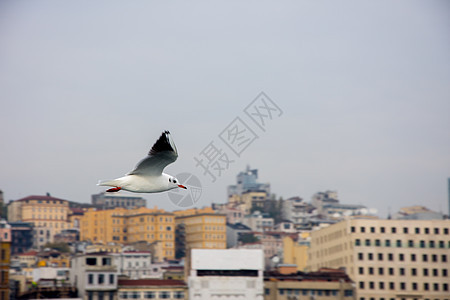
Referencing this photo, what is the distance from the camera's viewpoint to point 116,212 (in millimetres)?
192375

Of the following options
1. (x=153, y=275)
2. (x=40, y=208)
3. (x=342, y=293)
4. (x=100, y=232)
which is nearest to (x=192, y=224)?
(x=100, y=232)

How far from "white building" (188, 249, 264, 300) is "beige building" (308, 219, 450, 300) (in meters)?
15.3

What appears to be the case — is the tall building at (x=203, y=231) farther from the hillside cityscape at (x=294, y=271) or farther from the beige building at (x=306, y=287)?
the beige building at (x=306, y=287)

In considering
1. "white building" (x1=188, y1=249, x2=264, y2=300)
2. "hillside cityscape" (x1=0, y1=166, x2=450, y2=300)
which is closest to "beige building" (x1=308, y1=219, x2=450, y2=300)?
"hillside cityscape" (x1=0, y1=166, x2=450, y2=300)

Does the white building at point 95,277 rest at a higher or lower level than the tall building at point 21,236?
lower

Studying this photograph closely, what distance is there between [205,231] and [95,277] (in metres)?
101

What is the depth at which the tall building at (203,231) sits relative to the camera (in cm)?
16700

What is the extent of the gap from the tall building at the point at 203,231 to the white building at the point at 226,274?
8876 centimetres

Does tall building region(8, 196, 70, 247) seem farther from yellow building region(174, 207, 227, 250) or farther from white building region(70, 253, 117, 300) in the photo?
white building region(70, 253, 117, 300)

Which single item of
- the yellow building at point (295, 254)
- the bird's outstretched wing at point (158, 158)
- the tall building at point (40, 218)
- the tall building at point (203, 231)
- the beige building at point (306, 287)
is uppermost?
the tall building at point (40, 218)

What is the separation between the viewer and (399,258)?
282ft

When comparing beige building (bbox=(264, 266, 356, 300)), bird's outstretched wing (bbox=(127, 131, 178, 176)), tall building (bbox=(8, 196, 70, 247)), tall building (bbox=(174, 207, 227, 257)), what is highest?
tall building (bbox=(8, 196, 70, 247))

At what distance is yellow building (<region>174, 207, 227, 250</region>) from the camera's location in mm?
167000

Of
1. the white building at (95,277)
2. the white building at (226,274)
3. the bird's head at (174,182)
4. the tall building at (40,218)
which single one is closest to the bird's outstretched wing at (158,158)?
the bird's head at (174,182)
